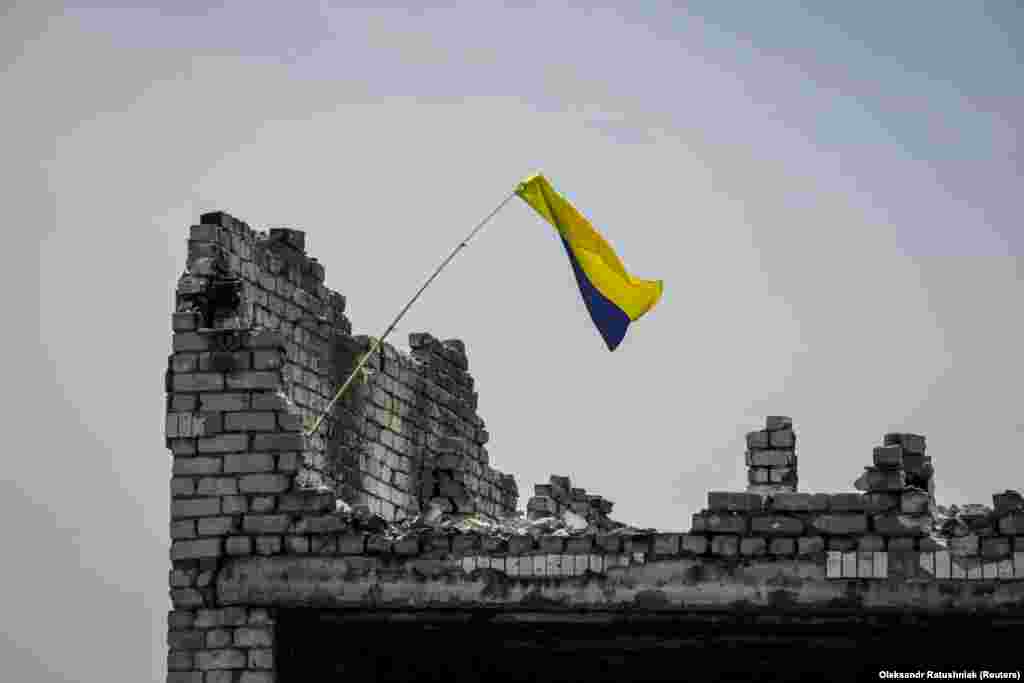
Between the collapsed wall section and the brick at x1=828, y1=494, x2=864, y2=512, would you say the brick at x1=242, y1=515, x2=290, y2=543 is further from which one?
the brick at x1=828, y1=494, x2=864, y2=512

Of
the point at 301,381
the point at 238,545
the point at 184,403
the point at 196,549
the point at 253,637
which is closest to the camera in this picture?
the point at 253,637

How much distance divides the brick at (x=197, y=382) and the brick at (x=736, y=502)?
3.88 m

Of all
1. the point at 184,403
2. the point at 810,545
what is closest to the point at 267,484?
the point at 184,403

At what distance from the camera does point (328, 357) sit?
2831 cm

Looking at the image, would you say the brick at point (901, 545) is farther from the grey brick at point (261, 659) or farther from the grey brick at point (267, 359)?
the grey brick at point (267, 359)

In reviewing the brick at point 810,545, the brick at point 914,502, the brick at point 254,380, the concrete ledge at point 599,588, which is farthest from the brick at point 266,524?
the brick at point 914,502

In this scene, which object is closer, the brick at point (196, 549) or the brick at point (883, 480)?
the brick at point (883, 480)

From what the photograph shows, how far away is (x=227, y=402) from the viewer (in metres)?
26.2

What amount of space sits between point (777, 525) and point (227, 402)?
14.0ft

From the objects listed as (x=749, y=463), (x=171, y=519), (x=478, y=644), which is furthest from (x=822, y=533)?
(x=171, y=519)

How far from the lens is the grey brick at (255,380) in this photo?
85.9 ft

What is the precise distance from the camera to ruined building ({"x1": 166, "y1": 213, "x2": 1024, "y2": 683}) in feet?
81.6

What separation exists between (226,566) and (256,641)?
1.99 ft

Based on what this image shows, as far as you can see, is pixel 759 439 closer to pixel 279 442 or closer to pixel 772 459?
pixel 772 459
